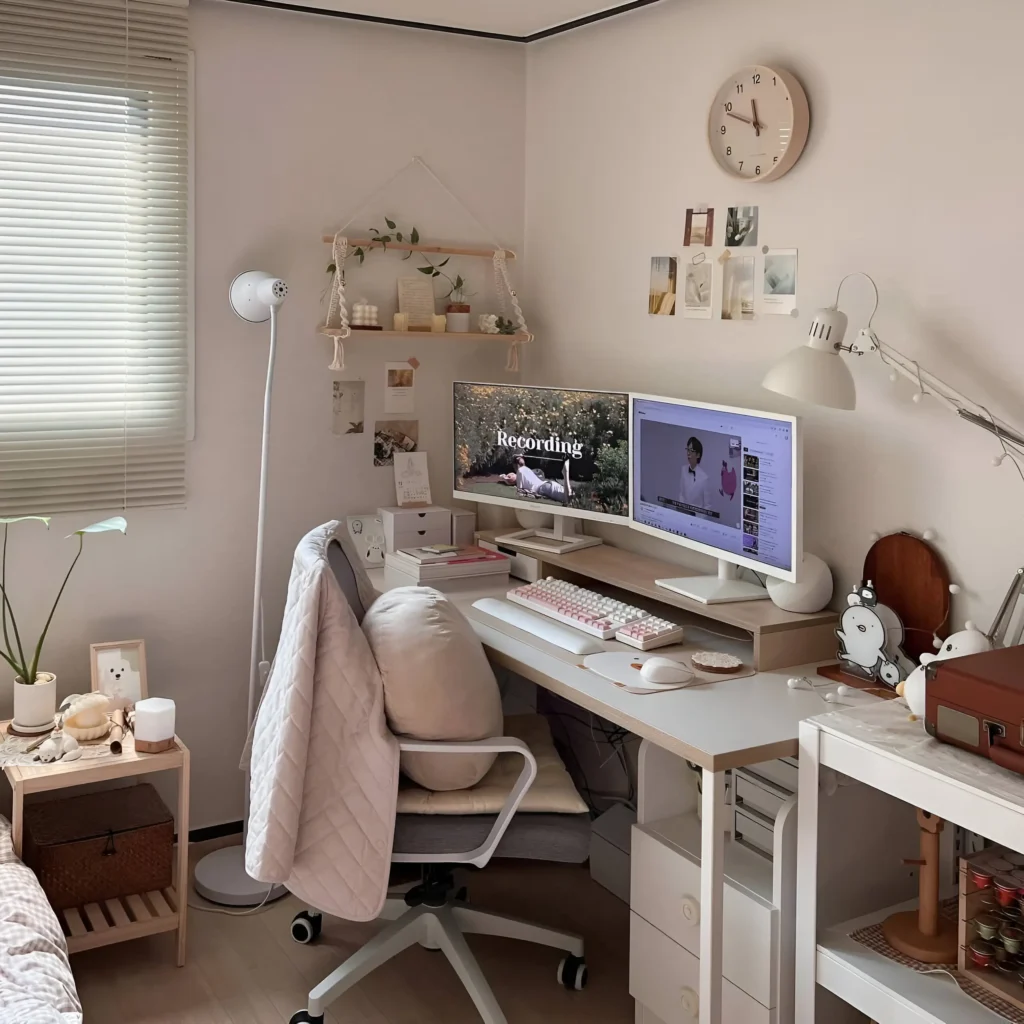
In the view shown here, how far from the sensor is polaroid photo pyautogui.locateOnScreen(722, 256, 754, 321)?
2.71 m

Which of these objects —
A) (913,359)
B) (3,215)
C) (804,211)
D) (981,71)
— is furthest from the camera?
(3,215)

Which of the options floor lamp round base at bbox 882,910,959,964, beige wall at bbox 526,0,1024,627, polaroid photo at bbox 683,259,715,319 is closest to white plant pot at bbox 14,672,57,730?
beige wall at bbox 526,0,1024,627

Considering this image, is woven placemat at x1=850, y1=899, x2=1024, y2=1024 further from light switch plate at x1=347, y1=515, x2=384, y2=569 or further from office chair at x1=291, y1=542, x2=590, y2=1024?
light switch plate at x1=347, y1=515, x2=384, y2=569

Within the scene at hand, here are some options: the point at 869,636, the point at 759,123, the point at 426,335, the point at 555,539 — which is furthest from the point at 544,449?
the point at 869,636

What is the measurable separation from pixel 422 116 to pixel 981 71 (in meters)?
1.72

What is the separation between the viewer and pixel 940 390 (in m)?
2.17

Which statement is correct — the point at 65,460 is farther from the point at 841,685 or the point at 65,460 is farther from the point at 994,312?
the point at 994,312

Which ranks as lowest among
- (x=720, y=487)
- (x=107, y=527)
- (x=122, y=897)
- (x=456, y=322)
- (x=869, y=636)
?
(x=122, y=897)

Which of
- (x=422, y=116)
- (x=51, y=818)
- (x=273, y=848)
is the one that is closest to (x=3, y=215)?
(x=422, y=116)

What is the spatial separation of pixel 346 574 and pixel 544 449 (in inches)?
31.4

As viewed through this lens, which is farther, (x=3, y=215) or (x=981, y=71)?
(x=3, y=215)

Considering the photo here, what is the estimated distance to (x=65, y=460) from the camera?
292cm

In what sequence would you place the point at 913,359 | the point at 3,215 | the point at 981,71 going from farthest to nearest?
the point at 3,215, the point at 913,359, the point at 981,71

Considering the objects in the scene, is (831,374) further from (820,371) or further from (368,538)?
(368,538)
